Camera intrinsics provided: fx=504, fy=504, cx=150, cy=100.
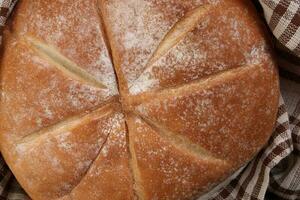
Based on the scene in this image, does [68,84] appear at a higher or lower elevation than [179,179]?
higher

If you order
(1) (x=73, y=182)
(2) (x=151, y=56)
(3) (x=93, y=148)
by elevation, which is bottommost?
(1) (x=73, y=182)

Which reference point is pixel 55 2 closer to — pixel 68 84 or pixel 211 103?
pixel 68 84

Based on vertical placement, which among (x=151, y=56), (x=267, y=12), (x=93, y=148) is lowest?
(x=93, y=148)

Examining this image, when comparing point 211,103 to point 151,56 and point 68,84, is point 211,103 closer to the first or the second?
point 151,56

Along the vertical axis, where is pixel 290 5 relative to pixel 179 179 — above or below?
above

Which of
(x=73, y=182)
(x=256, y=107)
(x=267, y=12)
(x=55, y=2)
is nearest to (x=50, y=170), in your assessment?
(x=73, y=182)

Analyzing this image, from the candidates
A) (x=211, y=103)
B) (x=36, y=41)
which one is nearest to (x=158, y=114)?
(x=211, y=103)
